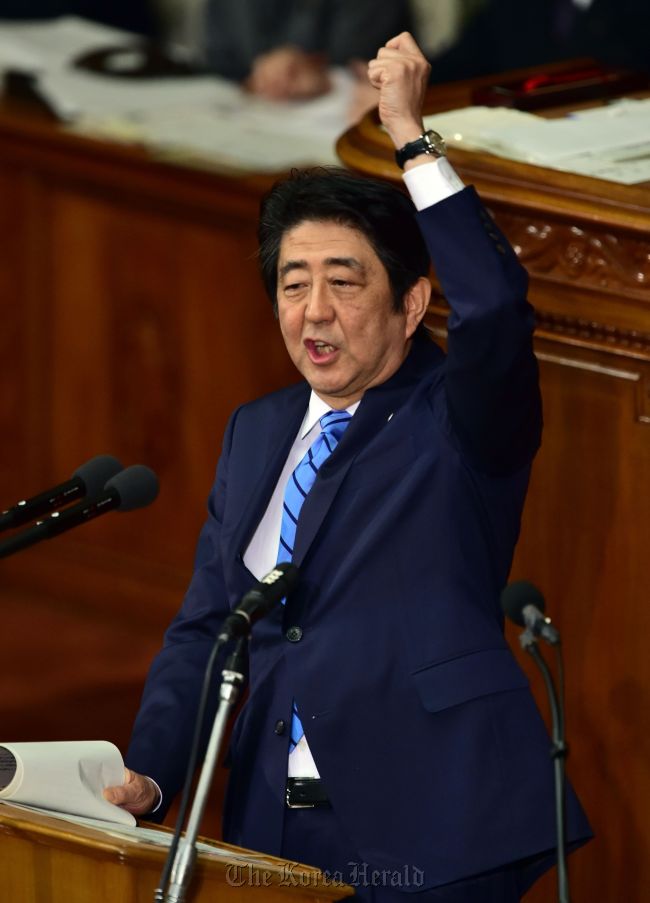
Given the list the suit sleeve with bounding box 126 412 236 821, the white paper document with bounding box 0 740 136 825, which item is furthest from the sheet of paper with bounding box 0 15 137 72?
the white paper document with bounding box 0 740 136 825

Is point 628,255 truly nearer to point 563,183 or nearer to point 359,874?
point 563,183

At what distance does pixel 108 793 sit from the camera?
2.62 metres

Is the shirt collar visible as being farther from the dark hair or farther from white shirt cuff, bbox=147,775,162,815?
white shirt cuff, bbox=147,775,162,815

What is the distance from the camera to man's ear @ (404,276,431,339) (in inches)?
108

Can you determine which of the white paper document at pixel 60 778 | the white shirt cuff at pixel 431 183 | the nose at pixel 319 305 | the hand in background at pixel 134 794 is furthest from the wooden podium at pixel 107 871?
the white shirt cuff at pixel 431 183

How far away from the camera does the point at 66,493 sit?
8.53 feet

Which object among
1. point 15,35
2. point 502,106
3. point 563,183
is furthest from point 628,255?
point 15,35

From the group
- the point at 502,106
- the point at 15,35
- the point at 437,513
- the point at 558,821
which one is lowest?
the point at 558,821

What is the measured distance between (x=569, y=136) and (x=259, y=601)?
1535 mm

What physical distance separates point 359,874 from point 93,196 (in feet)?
10.8

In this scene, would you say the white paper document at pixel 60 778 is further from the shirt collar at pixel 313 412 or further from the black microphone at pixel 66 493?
the shirt collar at pixel 313 412

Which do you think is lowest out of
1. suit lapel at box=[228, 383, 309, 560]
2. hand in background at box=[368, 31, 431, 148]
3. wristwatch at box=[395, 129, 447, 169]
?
suit lapel at box=[228, 383, 309, 560]

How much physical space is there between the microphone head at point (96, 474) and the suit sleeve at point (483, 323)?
0.49 metres

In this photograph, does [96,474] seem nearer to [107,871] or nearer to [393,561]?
[393,561]
